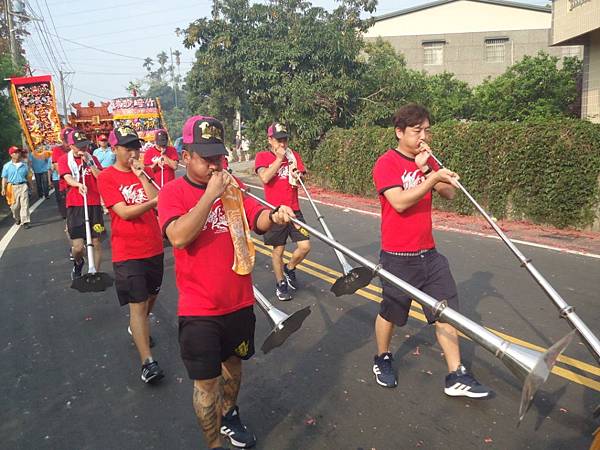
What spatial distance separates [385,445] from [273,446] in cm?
73

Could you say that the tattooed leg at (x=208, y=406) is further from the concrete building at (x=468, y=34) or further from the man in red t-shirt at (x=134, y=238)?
the concrete building at (x=468, y=34)

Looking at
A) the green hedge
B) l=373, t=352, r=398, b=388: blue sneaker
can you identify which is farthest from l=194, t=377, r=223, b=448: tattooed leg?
the green hedge

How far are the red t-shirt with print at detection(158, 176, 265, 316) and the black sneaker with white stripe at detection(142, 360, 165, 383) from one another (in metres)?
1.61

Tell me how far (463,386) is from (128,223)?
3002 millimetres

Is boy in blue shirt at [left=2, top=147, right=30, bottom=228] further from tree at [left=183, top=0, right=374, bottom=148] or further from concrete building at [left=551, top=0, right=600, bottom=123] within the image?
Answer: concrete building at [left=551, top=0, right=600, bottom=123]

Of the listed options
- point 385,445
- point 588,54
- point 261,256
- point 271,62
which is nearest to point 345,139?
point 271,62

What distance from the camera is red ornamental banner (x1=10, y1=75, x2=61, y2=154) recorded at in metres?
15.3

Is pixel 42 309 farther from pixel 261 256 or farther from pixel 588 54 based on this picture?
pixel 588 54

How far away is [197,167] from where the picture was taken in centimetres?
277

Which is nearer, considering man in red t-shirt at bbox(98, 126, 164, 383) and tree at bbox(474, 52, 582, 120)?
man in red t-shirt at bbox(98, 126, 164, 383)

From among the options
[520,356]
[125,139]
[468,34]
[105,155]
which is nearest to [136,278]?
[125,139]

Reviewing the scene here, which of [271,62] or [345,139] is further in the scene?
[271,62]

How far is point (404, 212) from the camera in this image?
3734 mm

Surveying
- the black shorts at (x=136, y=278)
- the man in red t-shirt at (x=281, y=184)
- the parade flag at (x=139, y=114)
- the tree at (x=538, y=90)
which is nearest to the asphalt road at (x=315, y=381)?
the man in red t-shirt at (x=281, y=184)
